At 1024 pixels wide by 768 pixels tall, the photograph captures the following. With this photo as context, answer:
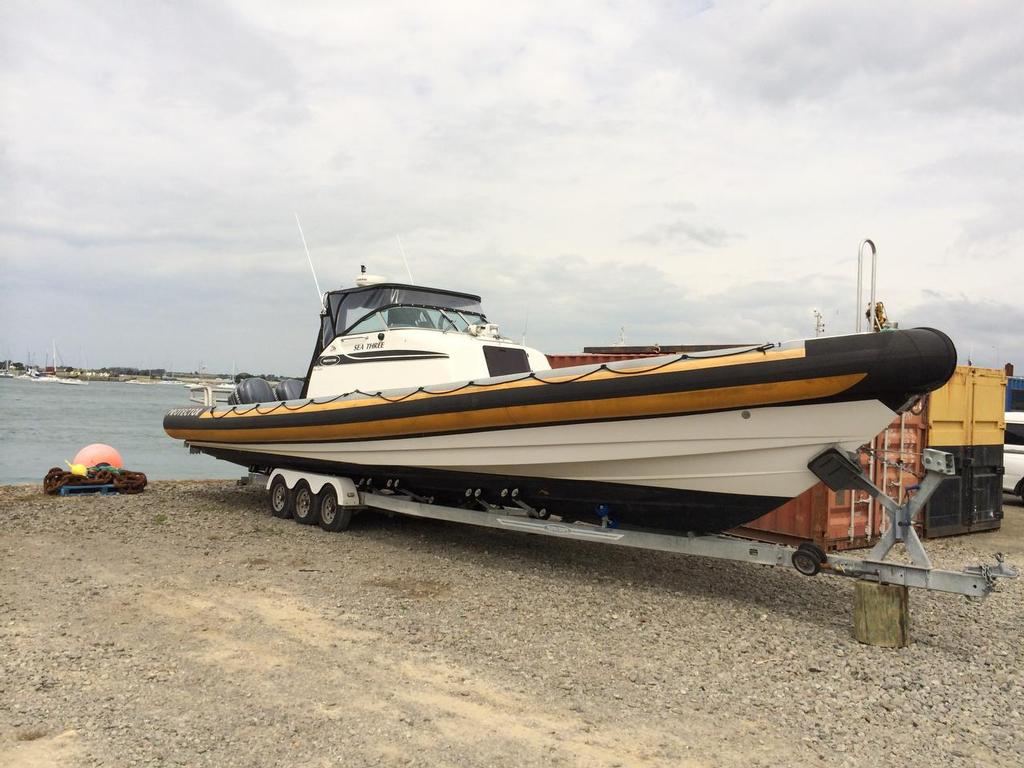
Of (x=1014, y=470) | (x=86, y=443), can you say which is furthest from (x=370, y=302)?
(x=86, y=443)

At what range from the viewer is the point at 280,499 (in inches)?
349

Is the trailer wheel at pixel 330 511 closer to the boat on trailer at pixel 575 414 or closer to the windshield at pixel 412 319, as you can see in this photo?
the boat on trailer at pixel 575 414

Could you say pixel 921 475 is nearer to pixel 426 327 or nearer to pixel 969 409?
pixel 969 409

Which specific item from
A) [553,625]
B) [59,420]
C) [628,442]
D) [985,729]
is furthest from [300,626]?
[59,420]

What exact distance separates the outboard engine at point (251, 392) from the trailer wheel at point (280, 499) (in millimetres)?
1468

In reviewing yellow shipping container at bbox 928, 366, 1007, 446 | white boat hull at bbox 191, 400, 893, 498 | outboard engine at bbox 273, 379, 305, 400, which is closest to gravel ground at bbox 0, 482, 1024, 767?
white boat hull at bbox 191, 400, 893, 498

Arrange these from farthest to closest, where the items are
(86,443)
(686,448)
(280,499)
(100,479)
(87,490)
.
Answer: (86,443), (100,479), (87,490), (280,499), (686,448)

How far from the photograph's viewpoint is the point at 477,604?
5297 millimetres

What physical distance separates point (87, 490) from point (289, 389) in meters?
3.71

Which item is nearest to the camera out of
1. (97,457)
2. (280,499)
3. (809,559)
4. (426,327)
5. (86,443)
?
(809,559)

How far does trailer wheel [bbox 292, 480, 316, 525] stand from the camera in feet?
27.3

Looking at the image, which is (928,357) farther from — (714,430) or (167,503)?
(167,503)

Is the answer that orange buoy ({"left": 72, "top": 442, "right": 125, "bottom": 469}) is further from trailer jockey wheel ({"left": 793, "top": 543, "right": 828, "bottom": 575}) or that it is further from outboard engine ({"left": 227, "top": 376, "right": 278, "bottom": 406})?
trailer jockey wheel ({"left": 793, "top": 543, "right": 828, "bottom": 575})

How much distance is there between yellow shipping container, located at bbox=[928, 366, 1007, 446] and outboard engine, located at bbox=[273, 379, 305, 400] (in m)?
7.43
